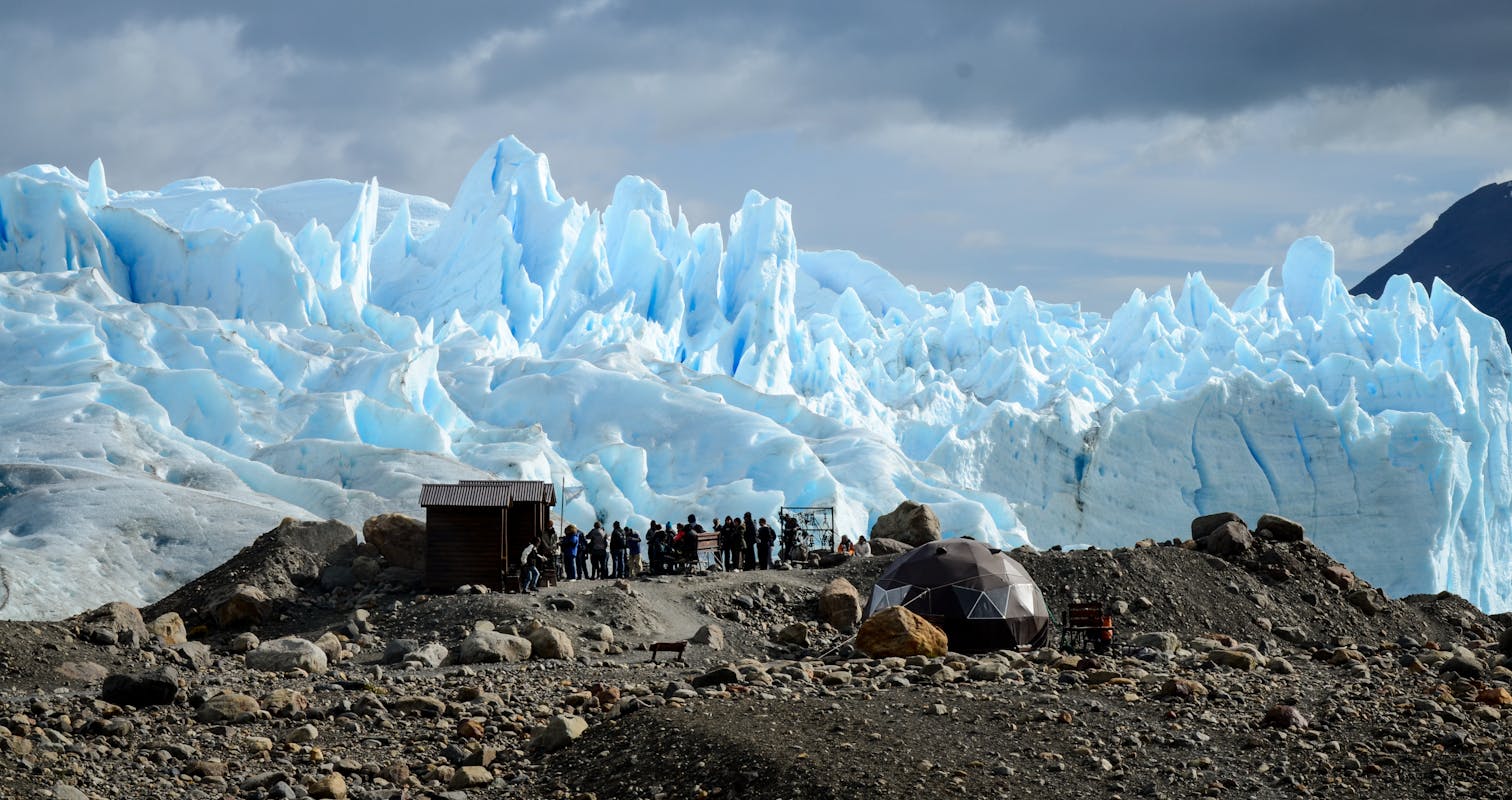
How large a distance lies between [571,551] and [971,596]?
255 inches

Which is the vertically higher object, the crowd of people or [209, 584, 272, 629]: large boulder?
the crowd of people

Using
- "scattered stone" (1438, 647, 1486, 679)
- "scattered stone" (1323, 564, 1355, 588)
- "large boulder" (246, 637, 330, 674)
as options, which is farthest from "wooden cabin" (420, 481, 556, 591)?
"scattered stone" (1323, 564, 1355, 588)

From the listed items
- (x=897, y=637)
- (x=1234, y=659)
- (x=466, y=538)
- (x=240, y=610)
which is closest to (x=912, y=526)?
(x=466, y=538)

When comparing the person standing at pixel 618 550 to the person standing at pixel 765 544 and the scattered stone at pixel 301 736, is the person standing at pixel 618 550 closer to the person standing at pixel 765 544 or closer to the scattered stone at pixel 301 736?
the person standing at pixel 765 544

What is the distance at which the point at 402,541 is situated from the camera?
16984 millimetres

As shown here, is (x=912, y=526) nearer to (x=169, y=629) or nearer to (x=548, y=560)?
(x=548, y=560)

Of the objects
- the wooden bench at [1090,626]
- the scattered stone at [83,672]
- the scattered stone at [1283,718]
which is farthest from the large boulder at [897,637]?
the scattered stone at [83,672]

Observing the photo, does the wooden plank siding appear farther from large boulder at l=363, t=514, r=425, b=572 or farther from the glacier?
the glacier

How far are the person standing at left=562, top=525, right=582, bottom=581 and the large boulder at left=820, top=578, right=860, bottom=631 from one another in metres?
3.85

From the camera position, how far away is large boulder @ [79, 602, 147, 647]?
12102mm

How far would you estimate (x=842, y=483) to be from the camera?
31.4 metres

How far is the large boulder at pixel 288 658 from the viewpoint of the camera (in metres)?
12.2

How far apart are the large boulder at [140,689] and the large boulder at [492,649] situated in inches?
129

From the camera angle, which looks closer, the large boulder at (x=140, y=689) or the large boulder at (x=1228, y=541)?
the large boulder at (x=140, y=689)
